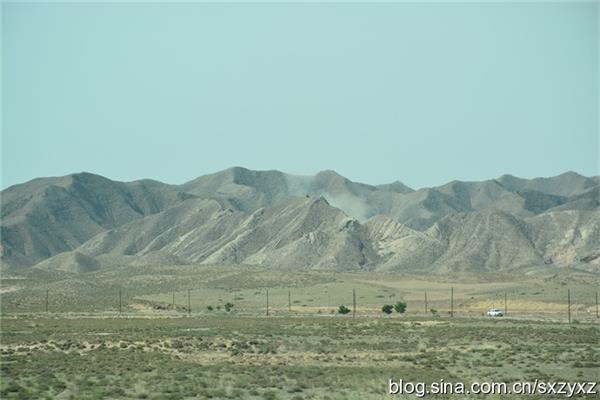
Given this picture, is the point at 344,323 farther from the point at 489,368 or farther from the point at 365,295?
the point at 365,295

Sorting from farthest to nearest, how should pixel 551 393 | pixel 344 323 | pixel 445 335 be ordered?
pixel 344 323, pixel 445 335, pixel 551 393

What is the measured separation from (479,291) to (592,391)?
343ft

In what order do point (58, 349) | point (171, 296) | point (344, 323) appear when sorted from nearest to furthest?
point (58, 349)
point (344, 323)
point (171, 296)

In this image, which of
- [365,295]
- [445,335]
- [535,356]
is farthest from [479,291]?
[535,356]

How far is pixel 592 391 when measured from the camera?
1315 inches

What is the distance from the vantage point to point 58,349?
54.6m

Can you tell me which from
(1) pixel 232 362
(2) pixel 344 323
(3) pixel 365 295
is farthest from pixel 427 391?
(3) pixel 365 295

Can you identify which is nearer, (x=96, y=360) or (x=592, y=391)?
(x=592, y=391)

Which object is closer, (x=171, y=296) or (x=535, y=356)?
(x=535, y=356)

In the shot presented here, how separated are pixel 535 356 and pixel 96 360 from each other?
76.0 ft

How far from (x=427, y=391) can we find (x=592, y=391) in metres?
6.14

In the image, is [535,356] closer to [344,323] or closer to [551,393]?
[551,393]

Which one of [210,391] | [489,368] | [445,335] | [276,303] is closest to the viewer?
[210,391]

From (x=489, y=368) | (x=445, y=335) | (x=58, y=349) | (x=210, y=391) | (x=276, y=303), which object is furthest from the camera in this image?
(x=276, y=303)
